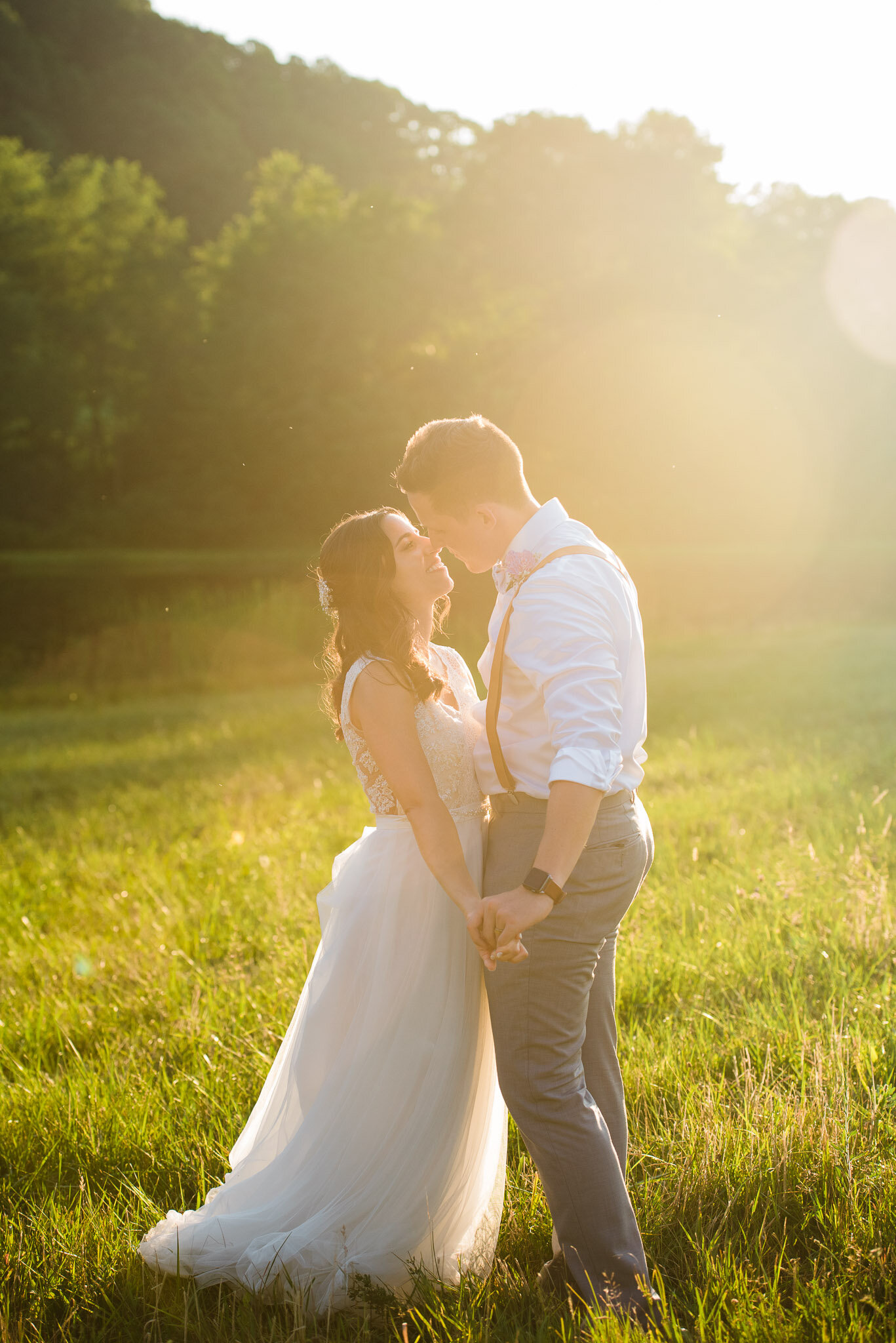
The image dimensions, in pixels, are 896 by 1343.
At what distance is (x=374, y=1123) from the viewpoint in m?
2.94

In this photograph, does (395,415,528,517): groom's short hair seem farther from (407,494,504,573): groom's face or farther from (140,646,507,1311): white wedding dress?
(140,646,507,1311): white wedding dress

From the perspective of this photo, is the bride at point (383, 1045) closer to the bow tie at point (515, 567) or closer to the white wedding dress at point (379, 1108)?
the white wedding dress at point (379, 1108)

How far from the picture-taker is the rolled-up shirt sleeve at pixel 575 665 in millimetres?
2379

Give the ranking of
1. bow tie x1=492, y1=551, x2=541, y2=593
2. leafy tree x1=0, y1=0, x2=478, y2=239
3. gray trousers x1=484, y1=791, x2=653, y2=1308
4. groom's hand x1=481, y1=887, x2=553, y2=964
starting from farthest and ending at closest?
leafy tree x1=0, y1=0, x2=478, y2=239
bow tie x1=492, y1=551, x2=541, y2=593
gray trousers x1=484, y1=791, x2=653, y2=1308
groom's hand x1=481, y1=887, x2=553, y2=964

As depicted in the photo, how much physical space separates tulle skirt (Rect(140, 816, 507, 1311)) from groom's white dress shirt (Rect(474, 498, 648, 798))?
19.9 inches

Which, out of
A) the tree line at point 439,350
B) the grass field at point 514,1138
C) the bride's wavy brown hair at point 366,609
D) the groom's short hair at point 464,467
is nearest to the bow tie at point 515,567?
the groom's short hair at point 464,467

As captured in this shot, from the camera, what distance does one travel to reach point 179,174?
66188mm

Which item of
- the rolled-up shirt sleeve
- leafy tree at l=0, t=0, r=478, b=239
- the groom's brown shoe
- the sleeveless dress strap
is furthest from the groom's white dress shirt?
leafy tree at l=0, t=0, r=478, b=239

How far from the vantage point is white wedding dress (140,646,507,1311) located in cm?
286

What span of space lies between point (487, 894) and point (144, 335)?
5087cm

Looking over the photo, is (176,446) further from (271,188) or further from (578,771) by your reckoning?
(578,771)

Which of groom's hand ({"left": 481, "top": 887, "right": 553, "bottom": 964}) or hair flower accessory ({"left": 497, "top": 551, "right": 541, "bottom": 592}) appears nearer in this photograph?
groom's hand ({"left": 481, "top": 887, "right": 553, "bottom": 964})

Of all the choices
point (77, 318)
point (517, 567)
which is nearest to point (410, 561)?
point (517, 567)

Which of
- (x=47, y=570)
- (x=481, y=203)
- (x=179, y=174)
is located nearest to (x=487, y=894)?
(x=47, y=570)
